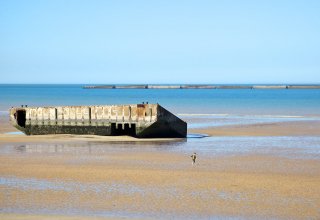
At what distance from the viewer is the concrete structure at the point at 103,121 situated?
31.5 metres

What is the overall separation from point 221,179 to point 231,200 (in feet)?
10.3

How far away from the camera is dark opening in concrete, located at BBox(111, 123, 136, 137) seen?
32.1 meters

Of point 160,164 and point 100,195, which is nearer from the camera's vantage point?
point 100,195

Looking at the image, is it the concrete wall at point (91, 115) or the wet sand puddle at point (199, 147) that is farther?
the concrete wall at point (91, 115)

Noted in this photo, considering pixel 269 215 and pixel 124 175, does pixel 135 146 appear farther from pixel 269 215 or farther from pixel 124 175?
pixel 269 215

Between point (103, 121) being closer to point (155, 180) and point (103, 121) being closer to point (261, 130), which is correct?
point (261, 130)

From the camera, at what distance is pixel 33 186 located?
17.7m

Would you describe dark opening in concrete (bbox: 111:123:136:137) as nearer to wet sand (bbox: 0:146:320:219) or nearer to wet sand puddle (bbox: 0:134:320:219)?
wet sand puddle (bbox: 0:134:320:219)

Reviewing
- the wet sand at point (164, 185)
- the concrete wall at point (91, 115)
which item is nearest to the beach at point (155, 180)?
the wet sand at point (164, 185)

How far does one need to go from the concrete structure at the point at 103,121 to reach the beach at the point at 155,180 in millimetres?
1255

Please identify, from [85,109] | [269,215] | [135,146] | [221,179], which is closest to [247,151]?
[135,146]

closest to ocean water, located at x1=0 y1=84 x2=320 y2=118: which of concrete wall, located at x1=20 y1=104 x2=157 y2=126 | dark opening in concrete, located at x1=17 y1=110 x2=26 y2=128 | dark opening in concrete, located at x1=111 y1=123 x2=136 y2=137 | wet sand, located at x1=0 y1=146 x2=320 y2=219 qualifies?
dark opening in concrete, located at x1=111 y1=123 x2=136 y2=137

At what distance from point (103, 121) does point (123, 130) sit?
1.12 metres

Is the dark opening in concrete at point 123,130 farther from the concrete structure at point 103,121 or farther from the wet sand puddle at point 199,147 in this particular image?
the wet sand puddle at point 199,147
